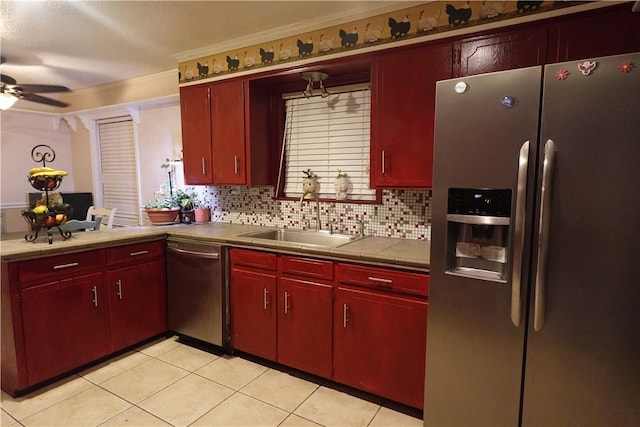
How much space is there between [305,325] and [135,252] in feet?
4.85

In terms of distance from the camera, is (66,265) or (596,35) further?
(66,265)

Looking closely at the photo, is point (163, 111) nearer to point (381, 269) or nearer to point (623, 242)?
point (381, 269)

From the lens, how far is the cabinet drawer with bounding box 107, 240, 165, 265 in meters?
2.56

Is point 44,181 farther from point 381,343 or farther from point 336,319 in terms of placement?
point 381,343

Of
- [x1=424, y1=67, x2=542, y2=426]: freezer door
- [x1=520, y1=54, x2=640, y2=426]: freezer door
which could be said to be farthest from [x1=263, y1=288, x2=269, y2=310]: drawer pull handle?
[x1=520, y1=54, x2=640, y2=426]: freezer door

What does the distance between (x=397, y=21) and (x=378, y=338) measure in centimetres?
197

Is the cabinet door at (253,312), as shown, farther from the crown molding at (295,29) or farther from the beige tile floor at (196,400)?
the crown molding at (295,29)

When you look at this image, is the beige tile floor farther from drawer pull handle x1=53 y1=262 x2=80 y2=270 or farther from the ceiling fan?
the ceiling fan

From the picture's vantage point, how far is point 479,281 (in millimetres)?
1571

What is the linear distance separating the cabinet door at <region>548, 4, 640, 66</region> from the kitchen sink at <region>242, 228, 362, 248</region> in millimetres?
1683

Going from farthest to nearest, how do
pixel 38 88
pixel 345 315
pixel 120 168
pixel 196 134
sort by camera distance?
pixel 120 168 < pixel 38 88 < pixel 196 134 < pixel 345 315

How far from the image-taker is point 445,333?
66.0 inches

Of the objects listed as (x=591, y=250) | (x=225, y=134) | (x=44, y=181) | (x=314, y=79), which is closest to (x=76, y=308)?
(x=44, y=181)

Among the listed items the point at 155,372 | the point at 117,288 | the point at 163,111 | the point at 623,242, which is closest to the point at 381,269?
the point at 623,242
